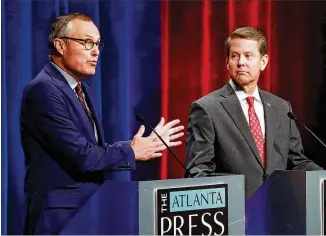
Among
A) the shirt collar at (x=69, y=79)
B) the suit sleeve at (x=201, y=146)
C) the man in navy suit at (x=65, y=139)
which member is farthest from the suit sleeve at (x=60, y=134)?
the suit sleeve at (x=201, y=146)

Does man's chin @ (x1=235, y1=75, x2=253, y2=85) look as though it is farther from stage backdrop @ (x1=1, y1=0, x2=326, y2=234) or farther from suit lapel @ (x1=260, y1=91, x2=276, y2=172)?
stage backdrop @ (x1=1, y1=0, x2=326, y2=234)

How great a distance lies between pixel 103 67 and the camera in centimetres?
265

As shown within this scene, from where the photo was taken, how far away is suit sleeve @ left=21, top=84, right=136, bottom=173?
6.94ft

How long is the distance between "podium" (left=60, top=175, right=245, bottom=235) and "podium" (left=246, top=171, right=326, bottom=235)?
0.23 ft

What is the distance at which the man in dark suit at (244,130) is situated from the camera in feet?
8.07

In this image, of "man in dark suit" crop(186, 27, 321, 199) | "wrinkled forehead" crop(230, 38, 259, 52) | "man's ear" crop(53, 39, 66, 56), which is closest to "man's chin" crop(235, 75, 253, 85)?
"man in dark suit" crop(186, 27, 321, 199)

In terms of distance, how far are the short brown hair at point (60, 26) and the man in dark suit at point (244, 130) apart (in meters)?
0.59

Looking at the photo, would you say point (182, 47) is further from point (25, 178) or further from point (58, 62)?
point (25, 178)

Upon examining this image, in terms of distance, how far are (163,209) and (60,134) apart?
0.53 m

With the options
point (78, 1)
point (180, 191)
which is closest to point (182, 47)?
point (78, 1)

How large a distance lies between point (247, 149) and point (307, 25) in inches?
35.3

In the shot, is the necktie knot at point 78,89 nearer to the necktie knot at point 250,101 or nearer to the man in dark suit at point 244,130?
the man in dark suit at point 244,130

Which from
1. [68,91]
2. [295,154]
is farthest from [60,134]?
[295,154]

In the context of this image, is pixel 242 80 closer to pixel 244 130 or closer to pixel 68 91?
pixel 244 130
